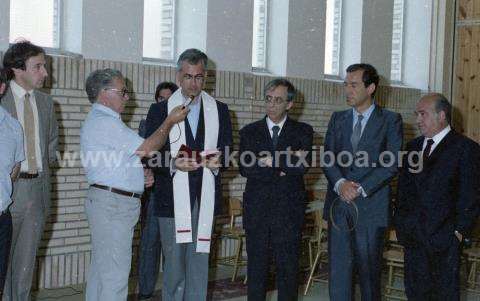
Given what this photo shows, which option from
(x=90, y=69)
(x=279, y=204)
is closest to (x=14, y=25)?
(x=90, y=69)

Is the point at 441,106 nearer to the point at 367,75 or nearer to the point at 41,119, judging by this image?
the point at 367,75

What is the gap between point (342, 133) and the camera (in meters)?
5.61

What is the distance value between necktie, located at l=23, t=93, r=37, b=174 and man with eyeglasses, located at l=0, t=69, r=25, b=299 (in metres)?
0.47

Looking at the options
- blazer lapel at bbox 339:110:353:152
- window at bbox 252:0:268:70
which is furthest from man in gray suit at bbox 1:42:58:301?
window at bbox 252:0:268:70

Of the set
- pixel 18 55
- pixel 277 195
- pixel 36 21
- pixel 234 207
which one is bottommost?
pixel 234 207

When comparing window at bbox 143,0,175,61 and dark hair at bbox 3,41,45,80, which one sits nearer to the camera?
dark hair at bbox 3,41,45,80

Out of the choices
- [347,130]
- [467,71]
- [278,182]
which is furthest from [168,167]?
[467,71]

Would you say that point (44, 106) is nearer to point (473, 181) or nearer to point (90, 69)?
point (90, 69)

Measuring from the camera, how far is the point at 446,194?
201 inches

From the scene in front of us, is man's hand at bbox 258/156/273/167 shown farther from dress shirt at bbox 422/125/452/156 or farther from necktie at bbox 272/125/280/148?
dress shirt at bbox 422/125/452/156

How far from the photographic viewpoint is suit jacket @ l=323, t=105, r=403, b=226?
5402mm

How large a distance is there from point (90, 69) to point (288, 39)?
10.3 feet

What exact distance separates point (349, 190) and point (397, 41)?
7487 millimetres

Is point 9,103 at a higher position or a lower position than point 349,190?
higher
